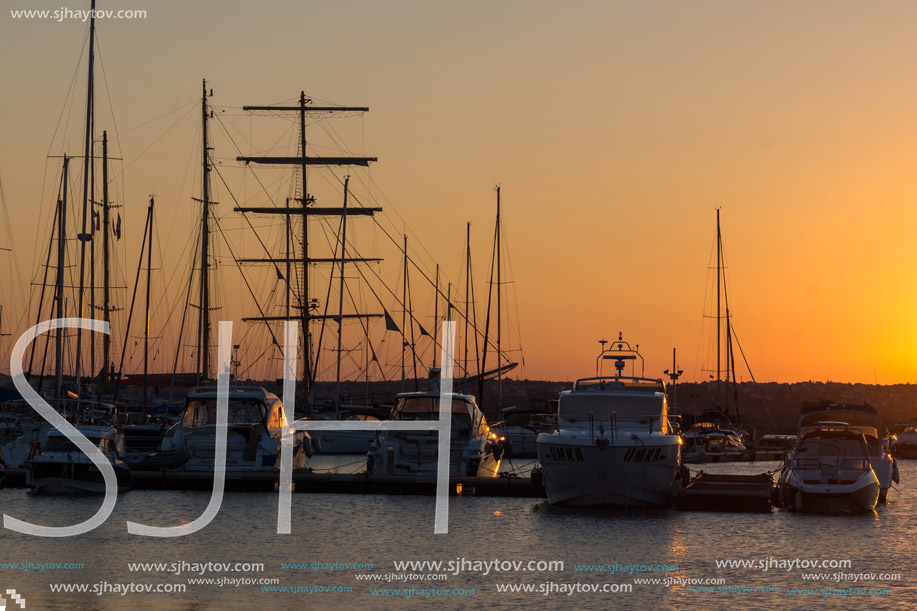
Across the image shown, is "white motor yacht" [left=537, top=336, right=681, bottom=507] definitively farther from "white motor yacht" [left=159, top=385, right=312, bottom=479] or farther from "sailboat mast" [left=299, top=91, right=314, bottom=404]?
"sailboat mast" [left=299, top=91, right=314, bottom=404]

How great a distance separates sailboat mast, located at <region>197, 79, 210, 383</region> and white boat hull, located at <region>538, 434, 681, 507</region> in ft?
81.8

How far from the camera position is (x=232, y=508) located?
36.3 metres

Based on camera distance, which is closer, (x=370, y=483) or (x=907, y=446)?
(x=370, y=483)

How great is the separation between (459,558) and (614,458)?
315 inches

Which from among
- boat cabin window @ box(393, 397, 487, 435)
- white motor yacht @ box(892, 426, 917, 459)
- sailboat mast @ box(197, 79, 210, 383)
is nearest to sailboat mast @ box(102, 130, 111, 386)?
sailboat mast @ box(197, 79, 210, 383)

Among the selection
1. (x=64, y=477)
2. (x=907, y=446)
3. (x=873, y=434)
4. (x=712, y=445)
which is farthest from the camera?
(x=907, y=446)

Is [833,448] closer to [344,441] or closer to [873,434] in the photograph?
[873,434]

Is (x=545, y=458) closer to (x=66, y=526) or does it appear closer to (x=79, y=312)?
(x=66, y=526)

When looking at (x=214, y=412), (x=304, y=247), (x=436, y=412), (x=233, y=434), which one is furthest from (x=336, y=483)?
(x=304, y=247)

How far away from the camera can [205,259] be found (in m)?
57.2

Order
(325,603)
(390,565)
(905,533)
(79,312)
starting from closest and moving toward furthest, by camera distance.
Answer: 1. (325,603)
2. (390,565)
3. (905,533)
4. (79,312)

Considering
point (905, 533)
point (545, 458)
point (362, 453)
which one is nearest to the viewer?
point (905, 533)

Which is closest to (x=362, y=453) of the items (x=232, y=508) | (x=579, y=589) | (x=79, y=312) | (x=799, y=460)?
(x=79, y=312)

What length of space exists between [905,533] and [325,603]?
57.9ft
